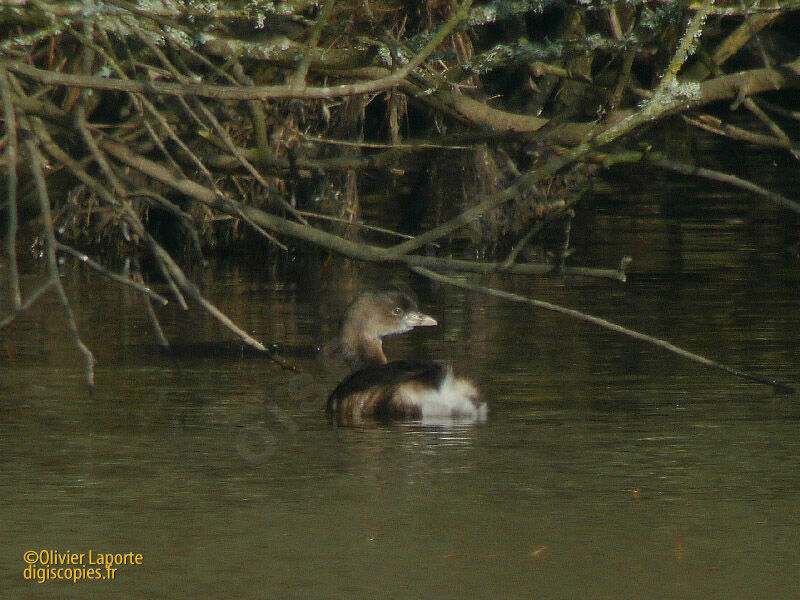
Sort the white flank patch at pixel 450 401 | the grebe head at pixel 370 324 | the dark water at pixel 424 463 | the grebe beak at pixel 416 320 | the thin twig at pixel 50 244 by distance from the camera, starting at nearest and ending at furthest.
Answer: the thin twig at pixel 50 244, the dark water at pixel 424 463, the white flank patch at pixel 450 401, the grebe head at pixel 370 324, the grebe beak at pixel 416 320

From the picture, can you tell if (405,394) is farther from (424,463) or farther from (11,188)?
(11,188)

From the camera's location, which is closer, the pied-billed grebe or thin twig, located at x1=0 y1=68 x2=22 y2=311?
thin twig, located at x1=0 y1=68 x2=22 y2=311

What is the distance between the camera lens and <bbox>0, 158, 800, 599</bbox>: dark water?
232 inches

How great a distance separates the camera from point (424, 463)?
760cm

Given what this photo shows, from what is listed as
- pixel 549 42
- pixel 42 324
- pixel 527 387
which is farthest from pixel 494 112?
pixel 42 324

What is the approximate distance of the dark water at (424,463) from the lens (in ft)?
19.3

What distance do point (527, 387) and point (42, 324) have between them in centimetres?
391

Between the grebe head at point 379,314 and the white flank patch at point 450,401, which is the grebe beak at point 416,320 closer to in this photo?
the grebe head at point 379,314

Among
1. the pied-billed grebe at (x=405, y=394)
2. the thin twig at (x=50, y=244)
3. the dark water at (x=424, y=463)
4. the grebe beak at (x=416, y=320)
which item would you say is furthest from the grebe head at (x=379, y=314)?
the thin twig at (x=50, y=244)

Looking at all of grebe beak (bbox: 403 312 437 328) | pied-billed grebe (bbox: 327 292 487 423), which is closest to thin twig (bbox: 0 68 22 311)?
pied-billed grebe (bbox: 327 292 487 423)

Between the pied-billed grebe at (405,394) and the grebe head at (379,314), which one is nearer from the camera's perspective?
the pied-billed grebe at (405,394)

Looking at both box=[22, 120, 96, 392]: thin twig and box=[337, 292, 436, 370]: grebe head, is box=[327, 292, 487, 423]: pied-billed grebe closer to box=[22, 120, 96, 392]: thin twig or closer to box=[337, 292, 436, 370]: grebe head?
box=[337, 292, 436, 370]: grebe head

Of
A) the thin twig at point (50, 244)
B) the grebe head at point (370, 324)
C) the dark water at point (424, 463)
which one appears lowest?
the dark water at point (424, 463)

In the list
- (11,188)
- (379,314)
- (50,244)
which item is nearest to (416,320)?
(379,314)
